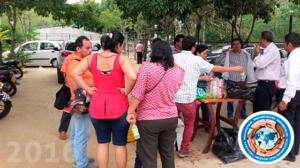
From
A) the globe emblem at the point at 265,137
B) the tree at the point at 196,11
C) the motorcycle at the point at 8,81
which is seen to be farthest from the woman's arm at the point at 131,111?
the motorcycle at the point at 8,81

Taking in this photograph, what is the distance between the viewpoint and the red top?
8.20 feet

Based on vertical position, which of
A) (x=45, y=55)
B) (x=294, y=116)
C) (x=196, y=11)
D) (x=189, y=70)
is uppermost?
(x=196, y=11)

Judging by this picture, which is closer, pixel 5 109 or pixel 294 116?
pixel 294 116

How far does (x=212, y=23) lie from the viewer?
2292cm

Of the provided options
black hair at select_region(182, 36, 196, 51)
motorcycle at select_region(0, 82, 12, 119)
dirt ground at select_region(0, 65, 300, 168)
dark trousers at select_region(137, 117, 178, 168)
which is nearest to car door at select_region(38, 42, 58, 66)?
dirt ground at select_region(0, 65, 300, 168)

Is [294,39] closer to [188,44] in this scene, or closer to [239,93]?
[239,93]

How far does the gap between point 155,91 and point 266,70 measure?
89.5 inches

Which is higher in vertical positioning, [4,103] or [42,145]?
[4,103]

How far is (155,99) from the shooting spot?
2.46m

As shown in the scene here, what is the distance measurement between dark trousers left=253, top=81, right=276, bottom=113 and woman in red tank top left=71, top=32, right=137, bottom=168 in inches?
95.7

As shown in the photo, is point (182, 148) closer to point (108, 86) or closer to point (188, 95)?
point (188, 95)

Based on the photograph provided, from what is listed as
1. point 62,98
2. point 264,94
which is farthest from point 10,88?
point 264,94

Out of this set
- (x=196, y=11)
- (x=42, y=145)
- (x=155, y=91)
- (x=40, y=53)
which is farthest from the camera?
(x=40, y=53)

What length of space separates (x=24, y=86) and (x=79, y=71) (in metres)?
7.48
